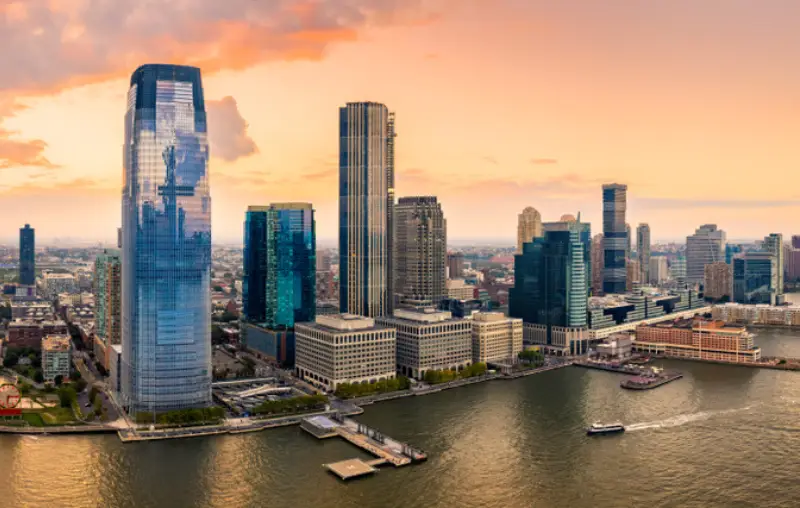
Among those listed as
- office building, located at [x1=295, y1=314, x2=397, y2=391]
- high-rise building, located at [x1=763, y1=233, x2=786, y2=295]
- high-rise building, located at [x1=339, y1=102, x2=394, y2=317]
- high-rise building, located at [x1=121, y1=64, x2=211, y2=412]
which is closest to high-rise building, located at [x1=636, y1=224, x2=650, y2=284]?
high-rise building, located at [x1=763, y1=233, x2=786, y2=295]

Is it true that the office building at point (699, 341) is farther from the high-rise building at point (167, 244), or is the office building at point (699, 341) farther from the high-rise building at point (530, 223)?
the high-rise building at point (530, 223)

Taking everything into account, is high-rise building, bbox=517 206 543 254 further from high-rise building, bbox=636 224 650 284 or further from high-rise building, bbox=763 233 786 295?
high-rise building, bbox=763 233 786 295

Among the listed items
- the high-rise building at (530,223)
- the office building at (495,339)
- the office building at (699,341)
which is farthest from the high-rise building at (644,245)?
the office building at (495,339)

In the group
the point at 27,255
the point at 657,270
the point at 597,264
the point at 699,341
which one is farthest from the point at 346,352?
the point at 657,270

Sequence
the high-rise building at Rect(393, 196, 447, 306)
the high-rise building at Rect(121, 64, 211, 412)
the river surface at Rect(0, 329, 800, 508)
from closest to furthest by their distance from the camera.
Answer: the river surface at Rect(0, 329, 800, 508), the high-rise building at Rect(121, 64, 211, 412), the high-rise building at Rect(393, 196, 447, 306)

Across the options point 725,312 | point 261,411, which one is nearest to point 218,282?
point 725,312
